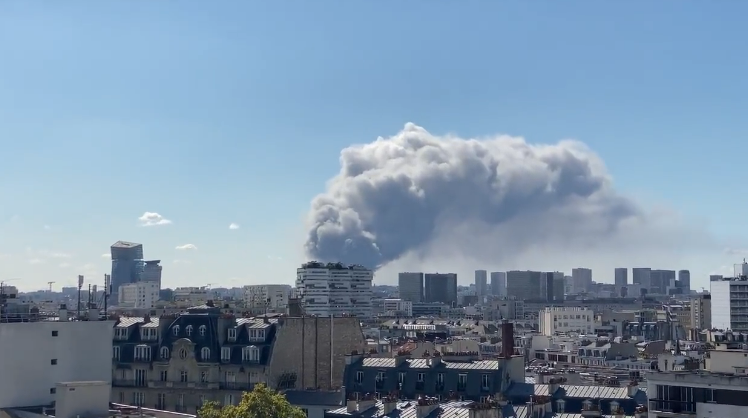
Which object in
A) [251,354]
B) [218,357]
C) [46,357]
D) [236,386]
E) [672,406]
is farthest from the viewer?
[218,357]

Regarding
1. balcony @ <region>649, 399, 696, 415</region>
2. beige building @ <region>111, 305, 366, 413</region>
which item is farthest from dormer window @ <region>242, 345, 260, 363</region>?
balcony @ <region>649, 399, 696, 415</region>

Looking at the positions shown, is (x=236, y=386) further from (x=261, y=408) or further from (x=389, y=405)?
(x=261, y=408)

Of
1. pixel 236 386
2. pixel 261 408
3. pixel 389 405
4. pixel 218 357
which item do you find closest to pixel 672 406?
pixel 261 408

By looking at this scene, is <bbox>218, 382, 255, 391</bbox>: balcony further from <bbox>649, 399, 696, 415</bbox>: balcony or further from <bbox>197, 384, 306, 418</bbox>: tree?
<bbox>649, 399, 696, 415</bbox>: balcony

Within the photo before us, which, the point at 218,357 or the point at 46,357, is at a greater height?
the point at 46,357

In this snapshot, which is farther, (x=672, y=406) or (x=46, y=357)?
(x=46, y=357)

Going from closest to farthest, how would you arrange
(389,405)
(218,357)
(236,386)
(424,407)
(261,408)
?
1. (261,408)
2. (424,407)
3. (389,405)
4. (236,386)
5. (218,357)

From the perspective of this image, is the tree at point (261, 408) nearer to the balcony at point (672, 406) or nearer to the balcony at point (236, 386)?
the balcony at point (672, 406)

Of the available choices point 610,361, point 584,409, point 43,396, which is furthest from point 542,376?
point 610,361
